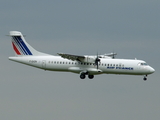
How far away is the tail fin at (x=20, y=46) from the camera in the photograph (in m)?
65.3

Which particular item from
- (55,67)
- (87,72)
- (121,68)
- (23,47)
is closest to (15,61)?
(23,47)

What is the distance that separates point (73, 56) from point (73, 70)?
2.58 metres

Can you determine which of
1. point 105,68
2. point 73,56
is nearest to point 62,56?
point 73,56

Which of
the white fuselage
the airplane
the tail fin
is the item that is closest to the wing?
the airplane

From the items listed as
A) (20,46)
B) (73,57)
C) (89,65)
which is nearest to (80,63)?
(89,65)

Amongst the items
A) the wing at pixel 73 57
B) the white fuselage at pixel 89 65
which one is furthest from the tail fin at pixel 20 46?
the wing at pixel 73 57

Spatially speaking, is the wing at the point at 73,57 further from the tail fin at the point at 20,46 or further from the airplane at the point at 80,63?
the tail fin at the point at 20,46

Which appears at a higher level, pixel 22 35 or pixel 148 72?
pixel 22 35

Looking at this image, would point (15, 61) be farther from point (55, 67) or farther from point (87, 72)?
point (87, 72)

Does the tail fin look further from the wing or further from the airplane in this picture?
the wing

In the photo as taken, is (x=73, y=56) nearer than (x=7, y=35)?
Yes

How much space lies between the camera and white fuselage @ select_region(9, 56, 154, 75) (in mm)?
60594

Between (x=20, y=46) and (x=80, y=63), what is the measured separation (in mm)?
11049

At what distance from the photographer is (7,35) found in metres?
65.9
